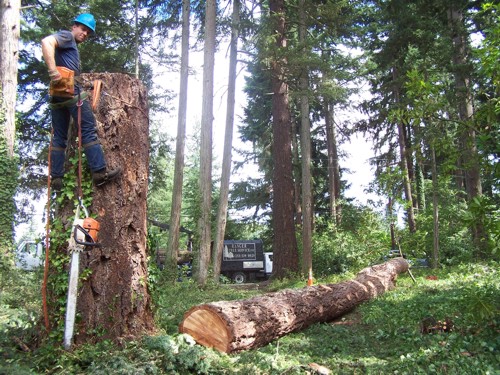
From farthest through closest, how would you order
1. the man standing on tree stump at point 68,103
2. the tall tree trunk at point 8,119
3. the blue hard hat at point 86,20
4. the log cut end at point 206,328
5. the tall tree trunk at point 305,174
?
the tall tree trunk at point 305,174 < the tall tree trunk at point 8,119 < the log cut end at point 206,328 < the blue hard hat at point 86,20 < the man standing on tree stump at point 68,103

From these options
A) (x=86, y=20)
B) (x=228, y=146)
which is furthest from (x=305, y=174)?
(x=86, y=20)

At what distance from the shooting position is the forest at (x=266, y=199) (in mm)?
4410

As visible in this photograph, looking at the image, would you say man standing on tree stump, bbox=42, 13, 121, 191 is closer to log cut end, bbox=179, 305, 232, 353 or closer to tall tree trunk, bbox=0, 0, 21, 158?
log cut end, bbox=179, 305, 232, 353

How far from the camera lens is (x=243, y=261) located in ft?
81.9

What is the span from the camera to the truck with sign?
24828 mm


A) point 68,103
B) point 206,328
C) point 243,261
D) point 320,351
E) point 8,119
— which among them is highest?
point 8,119

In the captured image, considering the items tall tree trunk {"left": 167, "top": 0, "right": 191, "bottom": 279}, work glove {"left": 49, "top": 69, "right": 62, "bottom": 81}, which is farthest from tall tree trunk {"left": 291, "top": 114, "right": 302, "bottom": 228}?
work glove {"left": 49, "top": 69, "right": 62, "bottom": 81}

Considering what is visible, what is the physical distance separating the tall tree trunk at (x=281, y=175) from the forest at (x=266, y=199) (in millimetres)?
65

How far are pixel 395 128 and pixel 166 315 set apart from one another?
79.4ft

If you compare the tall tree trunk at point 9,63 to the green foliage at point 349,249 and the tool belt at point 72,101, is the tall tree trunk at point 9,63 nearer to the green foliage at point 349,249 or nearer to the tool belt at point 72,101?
the tool belt at point 72,101

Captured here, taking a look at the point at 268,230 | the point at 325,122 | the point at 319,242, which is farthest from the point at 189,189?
the point at 319,242

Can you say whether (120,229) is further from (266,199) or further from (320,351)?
(266,199)

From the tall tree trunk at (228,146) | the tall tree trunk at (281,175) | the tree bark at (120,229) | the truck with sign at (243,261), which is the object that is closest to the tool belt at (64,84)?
the tree bark at (120,229)

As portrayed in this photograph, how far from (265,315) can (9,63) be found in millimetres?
9348
